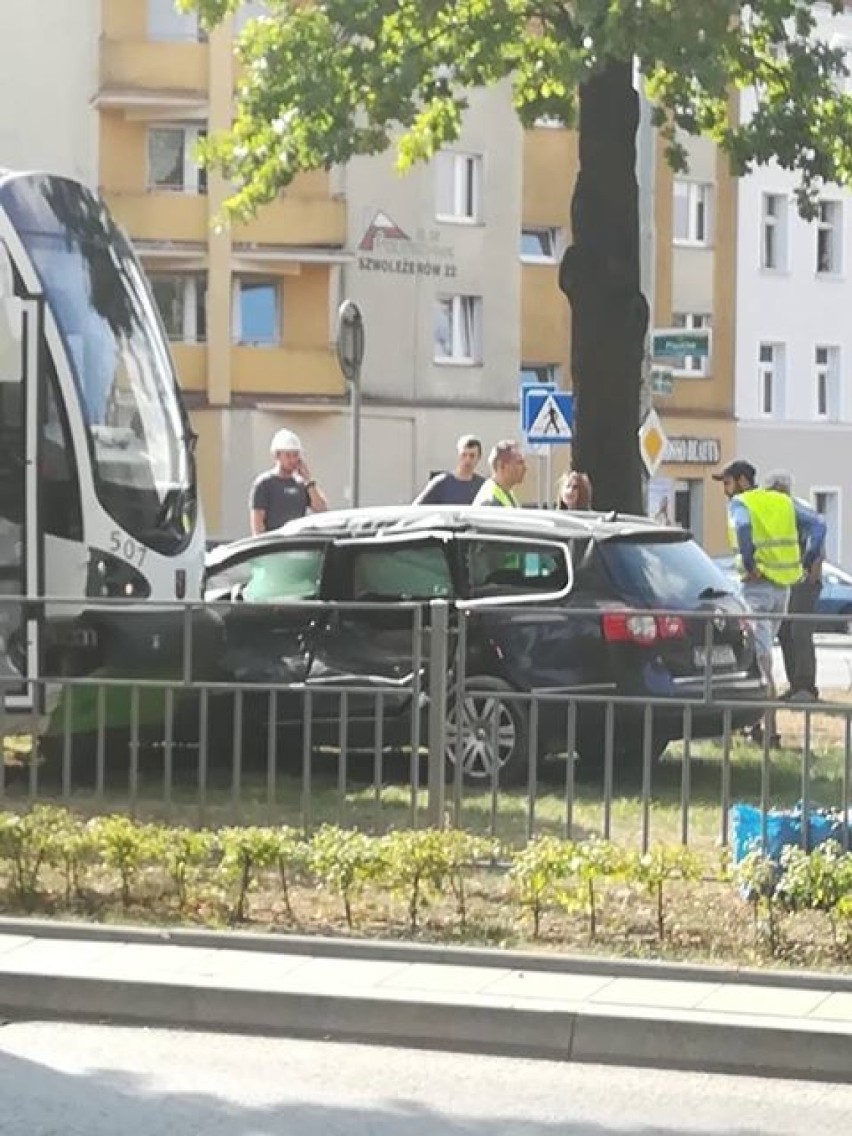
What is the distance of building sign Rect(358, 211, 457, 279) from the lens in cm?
4381

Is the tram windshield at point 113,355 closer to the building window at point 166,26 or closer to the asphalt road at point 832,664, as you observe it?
the asphalt road at point 832,664

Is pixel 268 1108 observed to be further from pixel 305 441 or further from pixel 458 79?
pixel 305 441

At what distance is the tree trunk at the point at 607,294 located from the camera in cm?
1820

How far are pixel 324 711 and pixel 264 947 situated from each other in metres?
1.51

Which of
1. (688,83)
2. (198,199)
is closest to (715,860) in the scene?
(688,83)

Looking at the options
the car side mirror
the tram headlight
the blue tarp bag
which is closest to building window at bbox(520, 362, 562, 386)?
the tram headlight

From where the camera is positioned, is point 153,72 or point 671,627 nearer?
point 671,627

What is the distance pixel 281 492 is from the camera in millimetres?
18312

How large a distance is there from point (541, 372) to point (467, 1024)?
3995cm

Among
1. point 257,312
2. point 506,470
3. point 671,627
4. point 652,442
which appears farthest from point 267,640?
point 257,312

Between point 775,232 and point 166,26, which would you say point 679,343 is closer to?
point 166,26

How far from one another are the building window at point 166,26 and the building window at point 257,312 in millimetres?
4415

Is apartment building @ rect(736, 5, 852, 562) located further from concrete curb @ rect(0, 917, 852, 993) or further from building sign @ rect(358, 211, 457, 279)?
concrete curb @ rect(0, 917, 852, 993)

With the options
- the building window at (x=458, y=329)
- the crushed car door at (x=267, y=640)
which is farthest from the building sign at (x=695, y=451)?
the crushed car door at (x=267, y=640)
